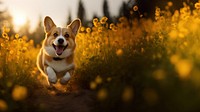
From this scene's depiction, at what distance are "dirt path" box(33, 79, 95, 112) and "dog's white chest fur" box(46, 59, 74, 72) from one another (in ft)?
1.42

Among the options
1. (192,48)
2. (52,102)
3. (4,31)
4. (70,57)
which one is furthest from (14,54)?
(192,48)

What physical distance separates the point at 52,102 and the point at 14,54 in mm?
1850

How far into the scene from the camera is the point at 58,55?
7945mm

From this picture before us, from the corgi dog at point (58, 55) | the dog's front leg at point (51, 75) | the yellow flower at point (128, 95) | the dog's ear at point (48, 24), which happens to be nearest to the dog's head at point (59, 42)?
the corgi dog at point (58, 55)

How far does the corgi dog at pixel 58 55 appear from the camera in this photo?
780 cm

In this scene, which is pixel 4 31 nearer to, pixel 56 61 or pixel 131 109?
pixel 56 61

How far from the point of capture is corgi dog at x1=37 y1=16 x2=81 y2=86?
7800 mm

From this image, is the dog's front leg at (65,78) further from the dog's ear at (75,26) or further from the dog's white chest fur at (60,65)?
the dog's ear at (75,26)

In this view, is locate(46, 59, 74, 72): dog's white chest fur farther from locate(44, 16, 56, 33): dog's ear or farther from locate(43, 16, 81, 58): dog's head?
locate(44, 16, 56, 33): dog's ear

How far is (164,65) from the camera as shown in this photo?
16.3 ft

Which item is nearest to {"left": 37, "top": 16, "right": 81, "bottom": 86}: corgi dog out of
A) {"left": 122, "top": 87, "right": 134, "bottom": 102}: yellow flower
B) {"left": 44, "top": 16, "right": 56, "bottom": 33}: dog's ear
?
{"left": 44, "top": 16, "right": 56, "bottom": 33}: dog's ear

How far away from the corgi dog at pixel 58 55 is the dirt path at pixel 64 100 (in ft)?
1.04

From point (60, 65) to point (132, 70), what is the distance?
251 centimetres

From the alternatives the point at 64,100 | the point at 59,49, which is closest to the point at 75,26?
the point at 59,49
